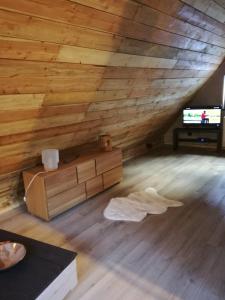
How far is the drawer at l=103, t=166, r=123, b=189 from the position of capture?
3336 mm

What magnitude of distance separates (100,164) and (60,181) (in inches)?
26.3

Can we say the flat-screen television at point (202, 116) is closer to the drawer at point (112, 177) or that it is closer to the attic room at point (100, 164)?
the attic room at point (100, 164)

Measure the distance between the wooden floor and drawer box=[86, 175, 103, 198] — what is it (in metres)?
0.10

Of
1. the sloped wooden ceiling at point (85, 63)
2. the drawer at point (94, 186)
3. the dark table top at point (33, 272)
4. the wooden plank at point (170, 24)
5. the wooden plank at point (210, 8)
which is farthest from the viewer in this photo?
the drawer at point (94, 186)

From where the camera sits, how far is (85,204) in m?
2.98

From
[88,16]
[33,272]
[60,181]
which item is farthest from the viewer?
[60,181]

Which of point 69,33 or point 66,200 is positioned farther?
point 66,200

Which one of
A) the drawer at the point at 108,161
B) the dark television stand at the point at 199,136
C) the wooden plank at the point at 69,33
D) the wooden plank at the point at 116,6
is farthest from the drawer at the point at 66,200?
the dark television stand at the point at 199,136

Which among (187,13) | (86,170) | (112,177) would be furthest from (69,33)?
(112,177)

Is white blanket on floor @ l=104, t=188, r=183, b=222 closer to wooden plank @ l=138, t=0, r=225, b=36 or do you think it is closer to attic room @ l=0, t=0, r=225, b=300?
attic room @ l=0, t=0, r=225, b=300

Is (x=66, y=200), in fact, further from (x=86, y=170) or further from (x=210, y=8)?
(x=210, y=8)

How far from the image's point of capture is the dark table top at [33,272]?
1353mm

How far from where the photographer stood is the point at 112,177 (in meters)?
3.46

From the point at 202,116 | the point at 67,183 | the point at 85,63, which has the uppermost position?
the point at 85,63
